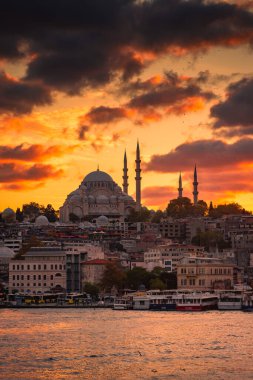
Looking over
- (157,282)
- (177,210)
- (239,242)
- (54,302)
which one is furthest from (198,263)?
(177,210)

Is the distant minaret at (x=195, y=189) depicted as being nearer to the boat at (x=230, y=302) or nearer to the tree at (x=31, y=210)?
the tree at (x=31, y=210)

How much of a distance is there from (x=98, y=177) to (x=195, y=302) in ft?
299

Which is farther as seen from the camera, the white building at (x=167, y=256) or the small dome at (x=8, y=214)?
the small dome at (x=8, y=214)

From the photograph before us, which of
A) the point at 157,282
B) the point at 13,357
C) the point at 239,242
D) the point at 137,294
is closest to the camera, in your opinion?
the point at 13,357

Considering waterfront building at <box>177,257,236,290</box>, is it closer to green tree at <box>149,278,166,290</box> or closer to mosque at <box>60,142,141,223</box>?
green tree at <box>149,278,166,290</box>

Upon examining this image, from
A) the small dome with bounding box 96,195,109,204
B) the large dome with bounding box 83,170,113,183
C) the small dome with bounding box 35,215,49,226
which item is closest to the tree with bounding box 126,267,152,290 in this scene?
the small dome with bounding box 35,215,49,226

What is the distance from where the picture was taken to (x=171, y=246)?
357ft

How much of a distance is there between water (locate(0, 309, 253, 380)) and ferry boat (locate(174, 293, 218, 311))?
26.5ft

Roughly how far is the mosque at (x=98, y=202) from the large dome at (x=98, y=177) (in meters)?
0.54

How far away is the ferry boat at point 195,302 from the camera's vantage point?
7788 cm

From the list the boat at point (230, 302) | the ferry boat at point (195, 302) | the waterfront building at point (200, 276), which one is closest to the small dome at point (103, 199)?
the waterfront building at point (200, 276)

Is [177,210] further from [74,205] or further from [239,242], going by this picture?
[239,242]

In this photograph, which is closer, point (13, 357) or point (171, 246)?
point (13, 357)

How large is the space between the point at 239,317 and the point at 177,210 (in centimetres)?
8793
